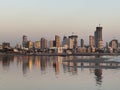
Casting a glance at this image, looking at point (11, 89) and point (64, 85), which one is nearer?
point (11, 89)

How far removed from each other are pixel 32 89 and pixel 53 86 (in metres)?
3.39

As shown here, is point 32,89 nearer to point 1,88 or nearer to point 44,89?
point 44,89

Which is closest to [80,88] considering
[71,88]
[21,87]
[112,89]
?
[71,88]

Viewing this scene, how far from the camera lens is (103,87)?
34562 mm

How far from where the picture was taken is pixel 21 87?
35031mm

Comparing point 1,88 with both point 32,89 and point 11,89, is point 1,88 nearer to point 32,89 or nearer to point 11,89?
point 11,89

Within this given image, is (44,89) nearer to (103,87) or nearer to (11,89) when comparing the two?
(11,89)

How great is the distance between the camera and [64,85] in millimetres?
36906

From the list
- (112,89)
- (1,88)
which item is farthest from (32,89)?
(112,89)

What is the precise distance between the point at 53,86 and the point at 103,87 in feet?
17.9

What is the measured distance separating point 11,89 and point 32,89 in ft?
7.06

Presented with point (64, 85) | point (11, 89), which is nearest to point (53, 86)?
point (64, 85)

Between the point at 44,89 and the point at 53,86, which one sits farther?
the point at 53,86

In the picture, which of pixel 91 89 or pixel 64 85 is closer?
pixel 91 89
